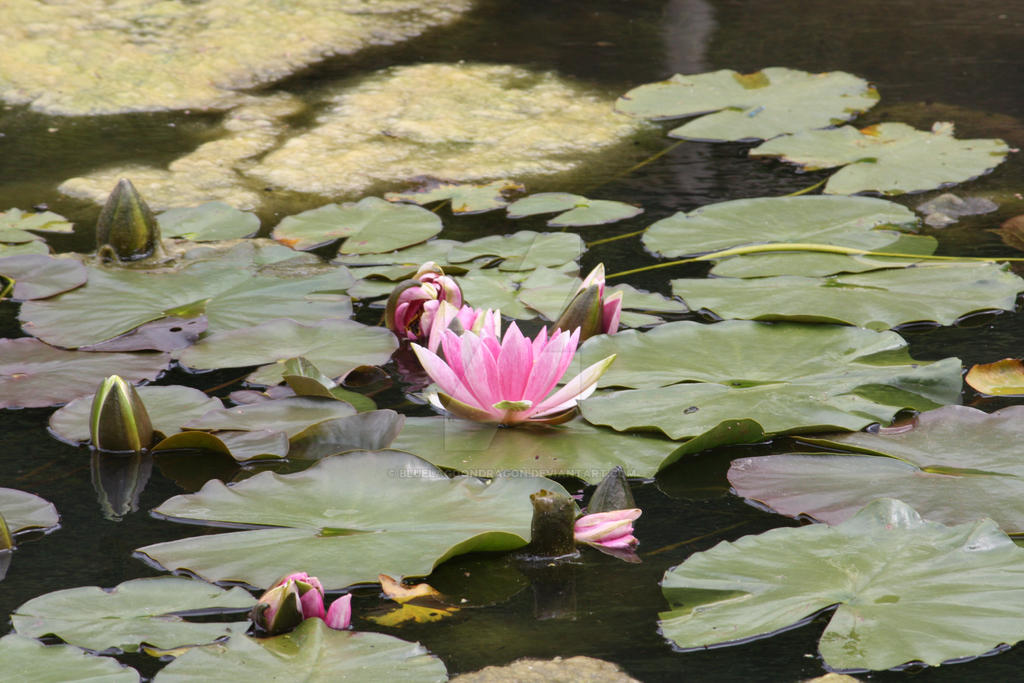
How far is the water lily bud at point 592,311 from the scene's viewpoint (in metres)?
1.66

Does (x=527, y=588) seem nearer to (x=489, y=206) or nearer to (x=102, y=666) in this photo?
(x=102, y=666)

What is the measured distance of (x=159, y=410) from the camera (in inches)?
61.1

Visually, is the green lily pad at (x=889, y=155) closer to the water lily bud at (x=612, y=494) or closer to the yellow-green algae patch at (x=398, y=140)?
the yellow-green algae patch at (x=398, y=140)

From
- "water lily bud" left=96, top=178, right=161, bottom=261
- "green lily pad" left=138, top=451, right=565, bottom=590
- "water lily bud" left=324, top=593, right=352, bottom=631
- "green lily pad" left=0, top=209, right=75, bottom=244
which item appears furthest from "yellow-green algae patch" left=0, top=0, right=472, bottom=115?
"water lily bud" left=324, top=593, right=352, bottom=631

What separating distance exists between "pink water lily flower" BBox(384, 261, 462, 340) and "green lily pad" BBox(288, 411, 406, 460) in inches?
13.7

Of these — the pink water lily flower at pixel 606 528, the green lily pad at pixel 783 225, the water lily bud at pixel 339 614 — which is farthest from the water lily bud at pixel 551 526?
the green lily pad at pixel 783 225

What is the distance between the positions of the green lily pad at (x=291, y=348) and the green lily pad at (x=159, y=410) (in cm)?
11

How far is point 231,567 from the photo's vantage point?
1.15 metres

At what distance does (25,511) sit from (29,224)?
4.07 ft

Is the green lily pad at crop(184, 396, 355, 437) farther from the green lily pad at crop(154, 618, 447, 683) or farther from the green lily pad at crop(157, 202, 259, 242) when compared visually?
the green lily pad at crop(157, 202, 259, 242)

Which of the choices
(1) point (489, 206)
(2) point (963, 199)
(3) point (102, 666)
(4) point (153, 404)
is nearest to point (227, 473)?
(4) point (153, 404)

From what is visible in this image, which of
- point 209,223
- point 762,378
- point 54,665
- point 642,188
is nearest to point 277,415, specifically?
point 54,665

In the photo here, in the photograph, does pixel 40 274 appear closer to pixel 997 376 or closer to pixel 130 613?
pixel 130 613

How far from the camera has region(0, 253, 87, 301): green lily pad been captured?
1924mm
